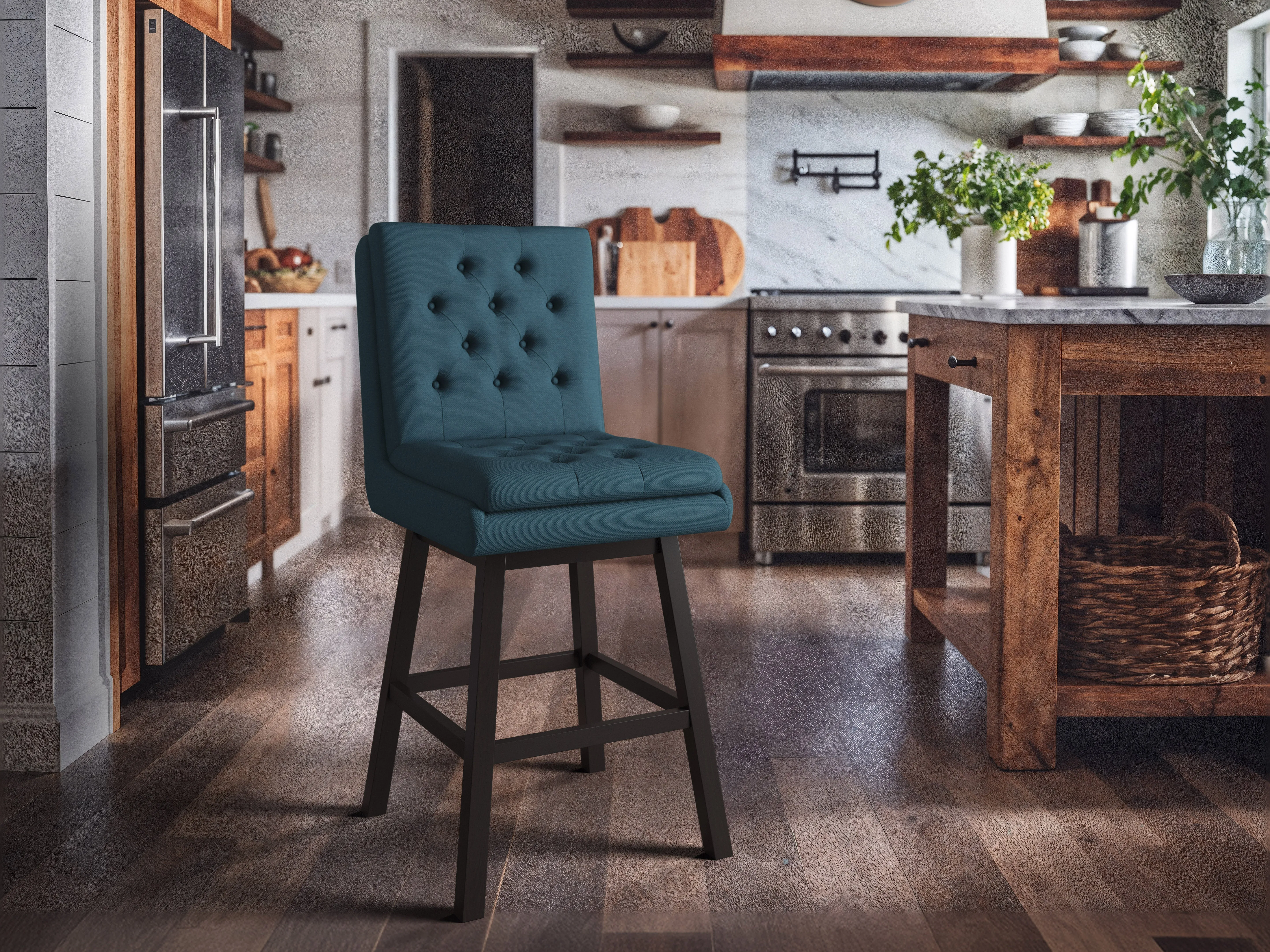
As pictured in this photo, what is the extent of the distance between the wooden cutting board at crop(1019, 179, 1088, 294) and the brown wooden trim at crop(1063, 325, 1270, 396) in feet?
9.00

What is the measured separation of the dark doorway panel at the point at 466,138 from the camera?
4707 millimetres

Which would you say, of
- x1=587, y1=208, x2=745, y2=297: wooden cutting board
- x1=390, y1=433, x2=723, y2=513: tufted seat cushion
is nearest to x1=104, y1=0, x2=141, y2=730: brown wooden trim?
x1=390, y1=433, x2=723, y2=513: tufted seat cushion

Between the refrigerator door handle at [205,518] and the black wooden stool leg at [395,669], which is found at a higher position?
the refrigerator door handle at [205,518]

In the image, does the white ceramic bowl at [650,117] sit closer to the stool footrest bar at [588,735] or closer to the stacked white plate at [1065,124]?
the stacked white plate at [1065,124]

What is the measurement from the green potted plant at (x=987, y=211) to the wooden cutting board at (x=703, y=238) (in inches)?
57.0

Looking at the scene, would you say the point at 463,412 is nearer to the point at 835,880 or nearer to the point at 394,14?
the point at 835,880

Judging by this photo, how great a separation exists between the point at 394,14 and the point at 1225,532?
3.77m

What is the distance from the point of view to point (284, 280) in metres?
4.07

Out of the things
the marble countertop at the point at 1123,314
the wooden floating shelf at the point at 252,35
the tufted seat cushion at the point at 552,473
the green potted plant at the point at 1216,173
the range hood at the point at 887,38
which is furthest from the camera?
the wooden floating shelf at the point at 252,35

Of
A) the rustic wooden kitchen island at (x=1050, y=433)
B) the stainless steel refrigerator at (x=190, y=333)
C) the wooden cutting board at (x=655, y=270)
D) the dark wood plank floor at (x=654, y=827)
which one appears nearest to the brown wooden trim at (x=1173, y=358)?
the rustic wooden kitchen island at (x=1050, y=433)

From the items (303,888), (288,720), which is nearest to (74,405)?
(288,720)

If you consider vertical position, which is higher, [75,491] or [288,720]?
[75,491]

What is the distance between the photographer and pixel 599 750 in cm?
202

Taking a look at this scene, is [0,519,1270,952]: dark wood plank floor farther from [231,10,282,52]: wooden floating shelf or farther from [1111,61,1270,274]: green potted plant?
[231,10,282,52]: wooden floating shelf
